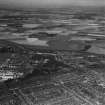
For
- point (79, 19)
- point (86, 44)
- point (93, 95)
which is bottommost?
point (93, 95)

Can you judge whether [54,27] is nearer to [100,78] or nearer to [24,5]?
[24,5]

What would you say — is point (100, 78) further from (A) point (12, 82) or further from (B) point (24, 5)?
(B) point (24, 5)

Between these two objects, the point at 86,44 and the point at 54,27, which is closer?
the point at 86,44

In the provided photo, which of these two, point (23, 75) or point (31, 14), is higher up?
point (31, 14)

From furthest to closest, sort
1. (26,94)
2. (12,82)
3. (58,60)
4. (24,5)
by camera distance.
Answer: (24,5) < (58,60) < (12,82) < (26,94)

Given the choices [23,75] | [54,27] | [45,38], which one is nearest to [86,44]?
[45,38]

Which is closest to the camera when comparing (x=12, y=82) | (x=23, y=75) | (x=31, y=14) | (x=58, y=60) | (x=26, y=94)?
(x=26, y=94)

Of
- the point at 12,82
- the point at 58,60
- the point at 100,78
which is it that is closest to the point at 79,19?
the point at 58,60
